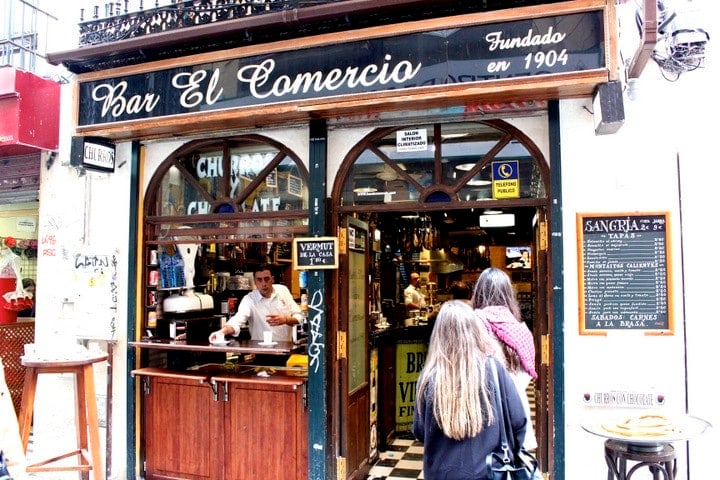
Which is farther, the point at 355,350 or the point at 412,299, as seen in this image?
the point at 412,299

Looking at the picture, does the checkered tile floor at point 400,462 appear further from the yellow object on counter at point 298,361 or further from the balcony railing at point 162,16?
the balcony railing at point 162,16

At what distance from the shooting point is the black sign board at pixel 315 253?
5059mm

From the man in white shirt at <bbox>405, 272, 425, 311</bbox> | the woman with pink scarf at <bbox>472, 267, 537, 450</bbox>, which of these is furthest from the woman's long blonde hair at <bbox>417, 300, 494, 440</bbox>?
the man in white shirt at <bbox>405, 272, 425, 311</bbox>

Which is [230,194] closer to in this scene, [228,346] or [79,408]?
[228,346]

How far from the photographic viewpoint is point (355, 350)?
5.59 m

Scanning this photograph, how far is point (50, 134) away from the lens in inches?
240

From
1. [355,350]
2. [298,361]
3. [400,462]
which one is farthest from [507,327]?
[400,462]

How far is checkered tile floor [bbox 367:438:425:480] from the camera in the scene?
586cm

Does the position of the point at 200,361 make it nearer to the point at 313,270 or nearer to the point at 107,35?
the point at 313,270

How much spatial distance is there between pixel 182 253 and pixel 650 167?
14.9ft

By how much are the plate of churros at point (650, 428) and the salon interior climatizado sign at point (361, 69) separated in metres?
2.28

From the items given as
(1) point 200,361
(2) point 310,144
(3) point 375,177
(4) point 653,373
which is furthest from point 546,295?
(1) point 200,361

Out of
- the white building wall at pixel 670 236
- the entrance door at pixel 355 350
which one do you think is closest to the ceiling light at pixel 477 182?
the white building wall at pixel 670 236

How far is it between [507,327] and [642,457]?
107cm
